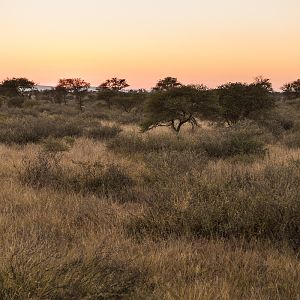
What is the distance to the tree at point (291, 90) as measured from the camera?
62406 millimetres

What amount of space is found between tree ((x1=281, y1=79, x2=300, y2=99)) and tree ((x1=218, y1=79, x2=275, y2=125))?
143 feet

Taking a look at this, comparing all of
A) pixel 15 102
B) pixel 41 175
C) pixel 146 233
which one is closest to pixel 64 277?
pixel 146 233

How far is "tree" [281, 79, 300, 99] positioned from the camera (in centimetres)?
6241

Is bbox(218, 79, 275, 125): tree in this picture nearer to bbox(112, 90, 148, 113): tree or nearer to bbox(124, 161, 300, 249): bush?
bbox(124, 161, 300, 249): bush

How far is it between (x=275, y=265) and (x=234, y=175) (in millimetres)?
3037

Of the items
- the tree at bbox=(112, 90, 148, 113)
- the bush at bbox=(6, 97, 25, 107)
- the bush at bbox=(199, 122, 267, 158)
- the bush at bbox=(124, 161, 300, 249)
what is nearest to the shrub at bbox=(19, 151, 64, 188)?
the bush at bbox=(124, 161, 300, 249)

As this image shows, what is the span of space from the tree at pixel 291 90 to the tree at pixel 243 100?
4366 centimetres

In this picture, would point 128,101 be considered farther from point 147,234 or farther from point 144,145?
point 147,234

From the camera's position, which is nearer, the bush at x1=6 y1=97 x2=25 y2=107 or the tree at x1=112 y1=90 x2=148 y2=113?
the tree at x1=112 y1=90 x2=148 y2=113

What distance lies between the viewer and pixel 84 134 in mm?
18219

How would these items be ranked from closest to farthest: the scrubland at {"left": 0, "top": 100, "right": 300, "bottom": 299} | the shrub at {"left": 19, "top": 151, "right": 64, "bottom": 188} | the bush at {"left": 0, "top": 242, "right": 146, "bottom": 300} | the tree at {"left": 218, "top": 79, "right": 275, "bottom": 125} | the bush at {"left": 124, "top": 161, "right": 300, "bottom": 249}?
the bush at {"left": 0, "top": 242, "right": 146, "bottom": 300} < the scrubland at {"left": 0, "top": 100, "right": 300, "bottom": 299} < the bush at {"left": 124, "top": 161, "right": 300, "bottom": 249} < the shrub at {"left": 19, "top": 151, "right": 64, "bottom": 188} < the tree at {"left": 218, "top": 79, "right": 275, "bottom": 125}

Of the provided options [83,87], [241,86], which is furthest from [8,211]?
[83,87]

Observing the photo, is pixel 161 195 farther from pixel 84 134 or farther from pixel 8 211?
pixel 84 134

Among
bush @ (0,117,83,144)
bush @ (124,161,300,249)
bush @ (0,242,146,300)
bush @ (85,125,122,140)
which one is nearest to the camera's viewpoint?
bush @ (0,242,146,300)
